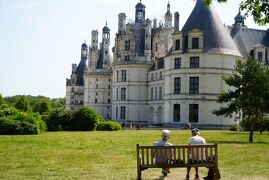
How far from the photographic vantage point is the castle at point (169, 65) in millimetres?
68500

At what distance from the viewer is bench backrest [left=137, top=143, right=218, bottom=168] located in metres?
13.7

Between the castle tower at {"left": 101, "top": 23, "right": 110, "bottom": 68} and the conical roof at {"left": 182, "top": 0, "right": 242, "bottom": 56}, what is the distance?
39914 millimetres

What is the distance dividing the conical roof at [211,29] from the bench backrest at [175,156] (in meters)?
54.9

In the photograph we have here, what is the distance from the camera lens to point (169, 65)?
234ft

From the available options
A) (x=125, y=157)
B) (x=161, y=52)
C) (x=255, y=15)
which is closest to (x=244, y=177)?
(x=255, y=15)

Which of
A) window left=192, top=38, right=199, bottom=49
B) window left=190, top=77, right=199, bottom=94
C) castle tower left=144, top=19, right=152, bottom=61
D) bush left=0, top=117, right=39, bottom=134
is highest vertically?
castle tower left=144, top=19, right=152, bottom=61

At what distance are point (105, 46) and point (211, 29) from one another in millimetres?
44677

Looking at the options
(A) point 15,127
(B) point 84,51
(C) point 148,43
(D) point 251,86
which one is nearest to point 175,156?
(D) point 251,86

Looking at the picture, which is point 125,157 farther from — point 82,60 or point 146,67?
point 82,60

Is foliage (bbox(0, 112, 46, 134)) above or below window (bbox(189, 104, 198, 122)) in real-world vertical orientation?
below

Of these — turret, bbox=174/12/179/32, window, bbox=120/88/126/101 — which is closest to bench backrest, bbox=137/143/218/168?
window, bbox=120/88/126/101

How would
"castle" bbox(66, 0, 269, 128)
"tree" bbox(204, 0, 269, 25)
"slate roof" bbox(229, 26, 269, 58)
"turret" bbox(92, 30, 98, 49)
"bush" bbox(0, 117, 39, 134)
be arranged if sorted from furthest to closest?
"turret" bbox(92, 30, 98, 49)
"slate roof" bbox(229, 26, 269, 58)
"castle" bbox(66, 0, 269, 128)
"bush" bbox(0, 117, 39, 134)
"tree" bbox(204, 0, 269, 25)

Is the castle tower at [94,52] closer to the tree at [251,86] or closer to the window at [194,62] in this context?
the window at [194,62]

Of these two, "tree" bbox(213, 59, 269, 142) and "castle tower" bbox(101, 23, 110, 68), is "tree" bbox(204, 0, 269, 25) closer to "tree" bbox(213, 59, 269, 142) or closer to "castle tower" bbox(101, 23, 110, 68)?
"tree" bbox(213, 59, 269, 142)
